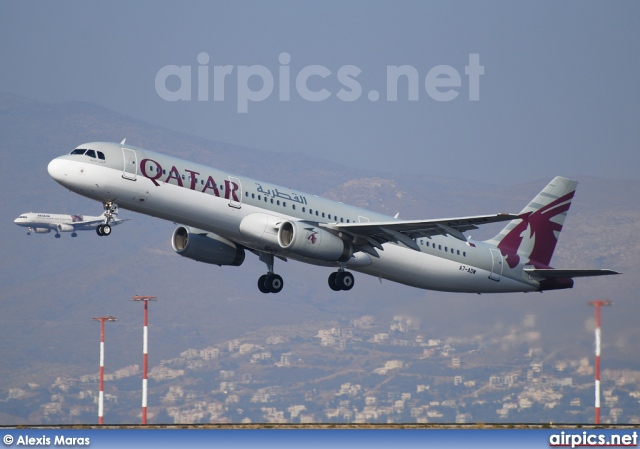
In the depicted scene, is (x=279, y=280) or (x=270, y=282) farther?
(x=279, y=280)

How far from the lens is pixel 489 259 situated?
198 ft

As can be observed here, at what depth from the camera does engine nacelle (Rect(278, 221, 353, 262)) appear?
171 feet

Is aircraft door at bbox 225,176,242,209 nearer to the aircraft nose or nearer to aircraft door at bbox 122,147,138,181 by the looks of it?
aircraft door at bbox 122,147,138,181

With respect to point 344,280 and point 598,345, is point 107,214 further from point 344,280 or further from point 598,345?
point 598,345

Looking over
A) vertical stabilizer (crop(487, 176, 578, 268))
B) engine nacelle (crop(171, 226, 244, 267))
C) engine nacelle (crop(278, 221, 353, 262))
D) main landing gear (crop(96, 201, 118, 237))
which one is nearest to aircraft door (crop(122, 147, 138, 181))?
main landing gear (crop(96, 201, 118, 237))

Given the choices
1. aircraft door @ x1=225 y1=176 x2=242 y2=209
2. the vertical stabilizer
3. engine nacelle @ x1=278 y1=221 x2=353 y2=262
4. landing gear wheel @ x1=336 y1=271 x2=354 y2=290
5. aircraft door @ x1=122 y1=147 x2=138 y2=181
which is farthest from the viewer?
the vertical stabilizer

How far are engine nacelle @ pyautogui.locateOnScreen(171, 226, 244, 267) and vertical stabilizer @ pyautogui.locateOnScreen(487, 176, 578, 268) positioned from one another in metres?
14.2

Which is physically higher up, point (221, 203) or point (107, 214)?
point (221, 203)

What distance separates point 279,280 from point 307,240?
19.2ft

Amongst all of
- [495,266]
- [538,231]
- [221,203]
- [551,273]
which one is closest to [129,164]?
[221,203]

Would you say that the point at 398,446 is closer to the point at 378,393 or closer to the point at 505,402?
the point at 505,402

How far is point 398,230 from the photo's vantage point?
53.7m

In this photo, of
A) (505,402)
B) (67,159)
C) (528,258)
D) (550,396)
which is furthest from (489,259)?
(505,402)

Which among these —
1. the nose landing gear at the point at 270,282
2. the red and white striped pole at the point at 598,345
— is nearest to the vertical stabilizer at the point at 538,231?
the red and white striped pole at the point at 598,345
